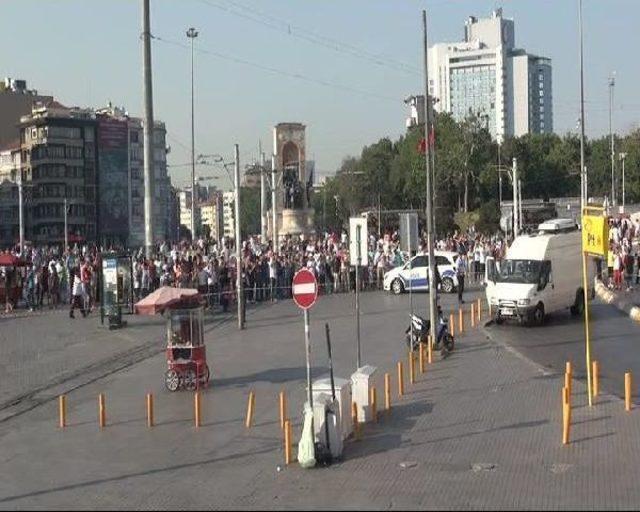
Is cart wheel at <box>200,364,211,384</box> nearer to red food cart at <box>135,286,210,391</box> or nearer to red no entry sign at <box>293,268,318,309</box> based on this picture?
red food cart at <box>135,286,210,391</box>

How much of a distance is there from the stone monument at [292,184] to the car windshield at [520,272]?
150 ft

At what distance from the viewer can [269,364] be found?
69.7 ft

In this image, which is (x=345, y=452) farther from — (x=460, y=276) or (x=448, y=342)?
(x=460, y=276)

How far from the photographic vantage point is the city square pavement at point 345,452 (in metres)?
10.5

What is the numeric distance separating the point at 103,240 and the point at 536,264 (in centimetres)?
9455

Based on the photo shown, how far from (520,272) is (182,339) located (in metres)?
13.5

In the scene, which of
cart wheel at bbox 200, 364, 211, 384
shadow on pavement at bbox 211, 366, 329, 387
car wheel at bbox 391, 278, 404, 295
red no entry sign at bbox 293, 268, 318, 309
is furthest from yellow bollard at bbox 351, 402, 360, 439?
car wheel at bbox 391, 278, 404, 295

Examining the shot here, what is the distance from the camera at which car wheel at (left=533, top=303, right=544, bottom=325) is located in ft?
92.4

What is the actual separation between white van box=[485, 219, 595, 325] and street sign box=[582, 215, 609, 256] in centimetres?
1223

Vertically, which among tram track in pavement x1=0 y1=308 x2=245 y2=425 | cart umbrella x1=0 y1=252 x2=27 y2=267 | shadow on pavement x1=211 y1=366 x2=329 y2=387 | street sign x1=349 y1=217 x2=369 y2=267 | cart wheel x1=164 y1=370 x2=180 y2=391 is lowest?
tram track in pavement x1=0 y1=308 x2=245 y2=425

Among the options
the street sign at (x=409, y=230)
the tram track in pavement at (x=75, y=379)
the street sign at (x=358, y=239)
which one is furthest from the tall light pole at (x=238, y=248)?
the street sign at (x=358, y=239)

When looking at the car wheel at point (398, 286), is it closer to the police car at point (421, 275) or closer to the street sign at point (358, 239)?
the police car at point (421, 275)

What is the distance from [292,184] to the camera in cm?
7881

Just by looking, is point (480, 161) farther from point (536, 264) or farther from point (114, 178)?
A: point (536, 264)
